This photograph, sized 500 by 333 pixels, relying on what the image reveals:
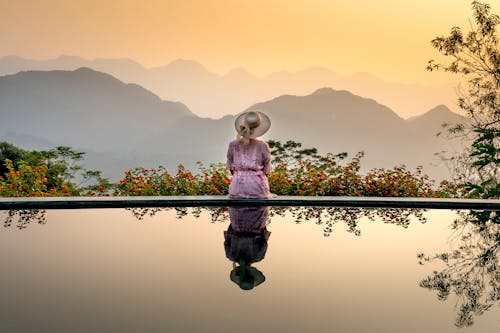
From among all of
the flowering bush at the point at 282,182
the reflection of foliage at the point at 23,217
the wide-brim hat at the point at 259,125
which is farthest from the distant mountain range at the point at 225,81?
the reflection of foliage at the point at 23,217

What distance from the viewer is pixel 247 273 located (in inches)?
176

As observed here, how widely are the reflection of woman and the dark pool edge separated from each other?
452mm

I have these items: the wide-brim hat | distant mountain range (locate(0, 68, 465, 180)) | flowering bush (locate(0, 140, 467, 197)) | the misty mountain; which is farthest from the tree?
the misty mountain

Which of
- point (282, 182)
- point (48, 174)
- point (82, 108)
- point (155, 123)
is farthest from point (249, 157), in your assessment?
point (82, 108)

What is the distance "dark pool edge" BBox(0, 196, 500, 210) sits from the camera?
811 centimetres

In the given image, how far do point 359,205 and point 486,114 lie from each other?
5162 millimetres

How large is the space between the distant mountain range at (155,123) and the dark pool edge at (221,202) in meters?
44.5

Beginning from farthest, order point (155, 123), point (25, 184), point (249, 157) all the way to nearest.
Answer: point (155, 123)
point (25, 184)
point (249, 157)

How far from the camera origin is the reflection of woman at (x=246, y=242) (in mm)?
4340

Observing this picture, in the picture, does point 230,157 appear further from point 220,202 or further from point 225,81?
point 225,81

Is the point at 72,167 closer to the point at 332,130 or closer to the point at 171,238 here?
the point at 171,238

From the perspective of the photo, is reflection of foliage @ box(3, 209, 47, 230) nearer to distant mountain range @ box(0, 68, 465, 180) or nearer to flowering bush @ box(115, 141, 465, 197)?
flowering bush @ box(115, 141, 465, 197)

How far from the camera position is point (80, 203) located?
325 inches

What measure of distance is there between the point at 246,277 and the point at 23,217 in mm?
4350
